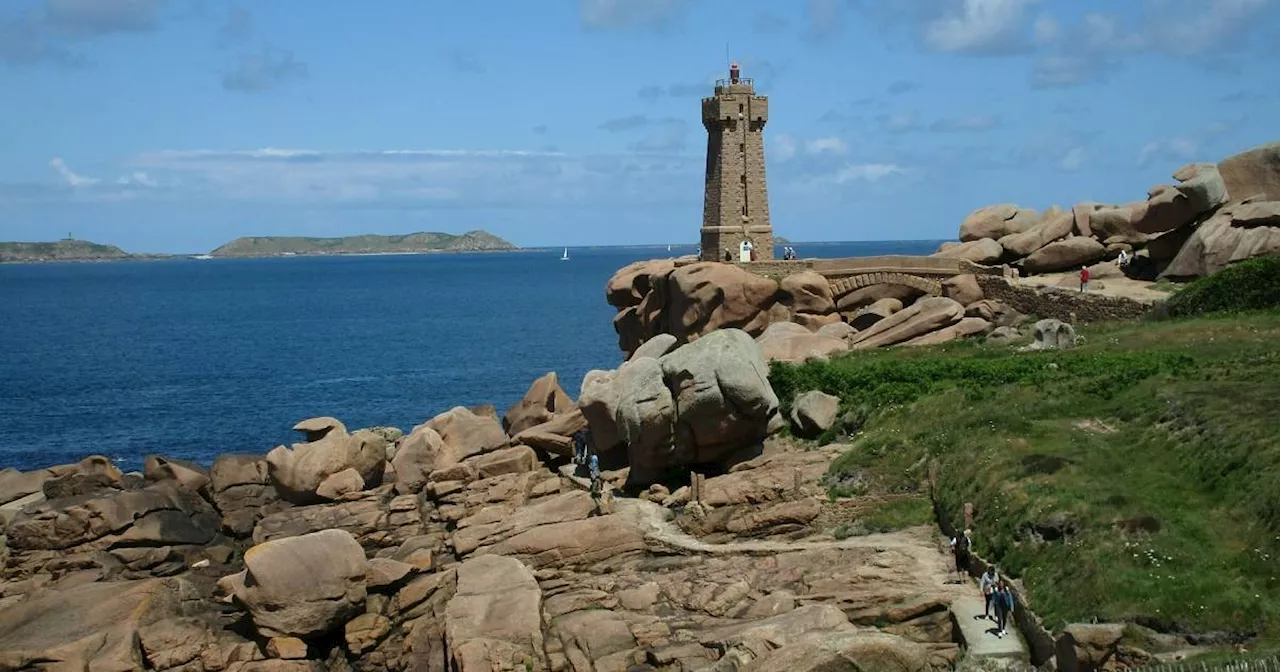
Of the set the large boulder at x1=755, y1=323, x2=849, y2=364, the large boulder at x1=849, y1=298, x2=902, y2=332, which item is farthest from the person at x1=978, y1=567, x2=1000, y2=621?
the large boulder at x1=849, y1=298, x2=902, y2=332

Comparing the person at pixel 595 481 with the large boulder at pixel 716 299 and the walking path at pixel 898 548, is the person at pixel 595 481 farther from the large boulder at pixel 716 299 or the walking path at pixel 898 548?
the large boulder at pixel 716 299

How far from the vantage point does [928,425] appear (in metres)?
36.4

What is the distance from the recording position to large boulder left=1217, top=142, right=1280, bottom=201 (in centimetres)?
5088

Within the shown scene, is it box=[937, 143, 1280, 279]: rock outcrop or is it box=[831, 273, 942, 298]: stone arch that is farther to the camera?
box=[831, 273, 942, 298]: stone arch

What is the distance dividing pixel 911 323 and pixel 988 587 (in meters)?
26.2

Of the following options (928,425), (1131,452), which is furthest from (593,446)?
(1131,452)

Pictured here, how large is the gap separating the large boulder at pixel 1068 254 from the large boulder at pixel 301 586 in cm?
3645

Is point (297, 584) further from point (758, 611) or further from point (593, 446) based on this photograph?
point (593, 446)

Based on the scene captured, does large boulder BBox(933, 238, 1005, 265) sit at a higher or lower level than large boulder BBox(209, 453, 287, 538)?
higher

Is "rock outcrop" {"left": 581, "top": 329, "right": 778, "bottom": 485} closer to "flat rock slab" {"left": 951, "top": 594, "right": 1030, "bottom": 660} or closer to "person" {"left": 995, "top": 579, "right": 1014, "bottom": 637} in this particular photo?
"flat rock slab" {"left": 951, "top": 594, "right": 1030, "bottom": 660}

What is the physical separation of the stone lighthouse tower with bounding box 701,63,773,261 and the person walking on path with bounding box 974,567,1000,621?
115 feet

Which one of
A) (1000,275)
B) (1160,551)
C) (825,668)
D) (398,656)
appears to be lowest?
(398,656)

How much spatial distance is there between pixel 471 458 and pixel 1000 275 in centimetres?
2442

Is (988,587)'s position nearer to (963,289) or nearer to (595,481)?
(595,481)
